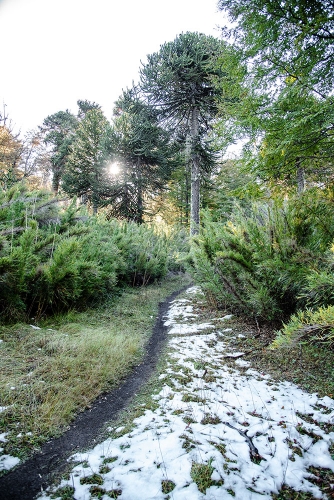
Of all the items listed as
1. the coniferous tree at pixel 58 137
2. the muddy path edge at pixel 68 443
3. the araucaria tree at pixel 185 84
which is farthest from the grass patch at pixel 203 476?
the coniferous tree at pixel 58 137

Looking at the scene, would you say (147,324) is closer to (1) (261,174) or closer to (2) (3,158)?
(1) (261,174)

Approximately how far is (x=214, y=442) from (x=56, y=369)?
191 cm

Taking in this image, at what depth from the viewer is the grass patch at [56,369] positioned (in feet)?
7.12

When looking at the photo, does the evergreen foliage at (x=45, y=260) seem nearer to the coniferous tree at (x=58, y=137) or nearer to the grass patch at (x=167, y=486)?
the grass patch at (x=167, y=486)

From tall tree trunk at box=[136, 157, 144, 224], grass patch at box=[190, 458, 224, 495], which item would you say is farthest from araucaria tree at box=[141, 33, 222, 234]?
grass patch at box=[190, 458, 224, 495]

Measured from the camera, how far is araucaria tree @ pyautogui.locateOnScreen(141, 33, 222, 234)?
12.6 meters

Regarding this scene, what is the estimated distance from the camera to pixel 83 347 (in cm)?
342

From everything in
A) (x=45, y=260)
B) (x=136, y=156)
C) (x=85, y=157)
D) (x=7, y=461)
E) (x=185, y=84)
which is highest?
(x=185, y=84)

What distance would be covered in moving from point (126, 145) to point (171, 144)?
3046 mm

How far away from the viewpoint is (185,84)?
531 inches

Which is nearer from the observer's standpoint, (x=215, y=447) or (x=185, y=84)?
(x=215, y=447)

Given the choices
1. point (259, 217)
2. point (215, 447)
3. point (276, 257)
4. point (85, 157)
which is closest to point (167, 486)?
point (215, 447)

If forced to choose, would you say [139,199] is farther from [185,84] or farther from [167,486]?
[167,486]

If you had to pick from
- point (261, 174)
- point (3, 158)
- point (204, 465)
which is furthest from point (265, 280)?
point (3, 158)
